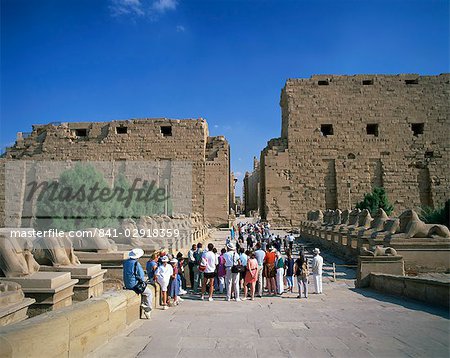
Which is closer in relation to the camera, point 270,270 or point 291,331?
point 291,331

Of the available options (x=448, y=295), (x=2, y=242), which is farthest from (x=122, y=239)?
(x=448, y=295)

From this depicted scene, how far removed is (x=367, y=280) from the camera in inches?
293

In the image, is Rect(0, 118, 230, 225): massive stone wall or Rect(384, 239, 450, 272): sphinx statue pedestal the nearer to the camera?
Rect(384, 239, 450, 272): sphinx statue pedestal

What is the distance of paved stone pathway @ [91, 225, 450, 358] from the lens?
132 inches

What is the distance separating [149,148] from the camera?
2603 cm

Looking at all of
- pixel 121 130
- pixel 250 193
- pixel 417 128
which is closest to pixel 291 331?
pixel 121 130

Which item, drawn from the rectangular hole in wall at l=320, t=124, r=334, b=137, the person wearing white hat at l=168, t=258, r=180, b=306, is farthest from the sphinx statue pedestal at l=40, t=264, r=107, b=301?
the rectangular hole in wall at l=320, t=124, r=334, b=137

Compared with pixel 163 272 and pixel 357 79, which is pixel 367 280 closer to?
pixel 163 272

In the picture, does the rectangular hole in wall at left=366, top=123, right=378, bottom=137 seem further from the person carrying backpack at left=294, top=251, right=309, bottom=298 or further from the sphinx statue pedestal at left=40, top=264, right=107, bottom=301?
the sphinx statue pedestal at left=40, top=264, right=107, bottom=301

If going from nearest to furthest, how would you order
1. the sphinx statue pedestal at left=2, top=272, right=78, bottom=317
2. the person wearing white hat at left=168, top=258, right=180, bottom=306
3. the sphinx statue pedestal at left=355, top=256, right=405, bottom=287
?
the sphinx statue pedestal at left=2, top=272, right=78, bottom=317, the person wearing white hat at left=168, top=258, right=180, bottom=306, the sphinx statue pedestal at left=355, top=256, right=405, bottom=287

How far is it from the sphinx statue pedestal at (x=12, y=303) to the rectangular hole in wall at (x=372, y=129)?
991 inches

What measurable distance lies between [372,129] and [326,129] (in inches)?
130

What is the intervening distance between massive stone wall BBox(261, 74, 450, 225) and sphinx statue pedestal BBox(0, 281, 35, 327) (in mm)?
20842

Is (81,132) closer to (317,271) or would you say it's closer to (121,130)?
(121,130)
